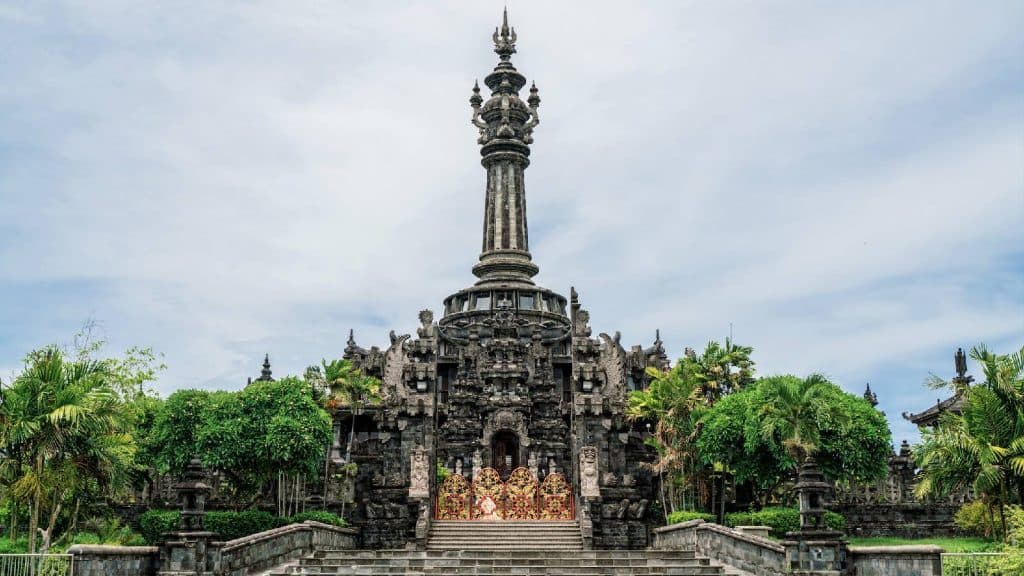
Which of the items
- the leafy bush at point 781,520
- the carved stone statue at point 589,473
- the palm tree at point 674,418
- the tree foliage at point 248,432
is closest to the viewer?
the leafy bush at point 781,520

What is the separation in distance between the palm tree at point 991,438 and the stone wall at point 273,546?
1941cm

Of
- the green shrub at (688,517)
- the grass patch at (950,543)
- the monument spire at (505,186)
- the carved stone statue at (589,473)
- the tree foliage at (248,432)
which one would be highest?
the monument spire at (505,186)

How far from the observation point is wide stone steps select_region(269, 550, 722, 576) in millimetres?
30375

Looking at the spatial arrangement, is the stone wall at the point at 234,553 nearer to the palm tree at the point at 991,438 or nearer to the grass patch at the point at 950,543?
the grass patch at the point at 950,543

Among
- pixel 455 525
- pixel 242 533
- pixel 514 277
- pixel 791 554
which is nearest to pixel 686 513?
pixel 455 525

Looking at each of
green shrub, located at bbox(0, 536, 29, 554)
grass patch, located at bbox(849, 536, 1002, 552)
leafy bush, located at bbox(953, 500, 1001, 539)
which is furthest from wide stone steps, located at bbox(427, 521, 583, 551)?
leafy bush, located at bbox(953, 500, 1001, 539)

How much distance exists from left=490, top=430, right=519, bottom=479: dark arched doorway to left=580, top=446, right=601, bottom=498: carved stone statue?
711 cm

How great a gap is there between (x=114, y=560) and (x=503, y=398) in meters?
26.4

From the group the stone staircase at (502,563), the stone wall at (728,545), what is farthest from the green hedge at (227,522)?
the stone wall at (728,545)

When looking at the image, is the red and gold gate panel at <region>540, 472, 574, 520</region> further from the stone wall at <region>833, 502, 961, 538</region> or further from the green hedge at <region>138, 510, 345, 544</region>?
the stone wall at <region>833, 502, 961, 538</region>

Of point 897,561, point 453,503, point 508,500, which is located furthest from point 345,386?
point 897,561

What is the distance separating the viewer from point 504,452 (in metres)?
50.4

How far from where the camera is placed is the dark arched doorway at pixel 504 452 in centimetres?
4962

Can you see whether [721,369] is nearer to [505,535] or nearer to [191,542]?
[505,535]
